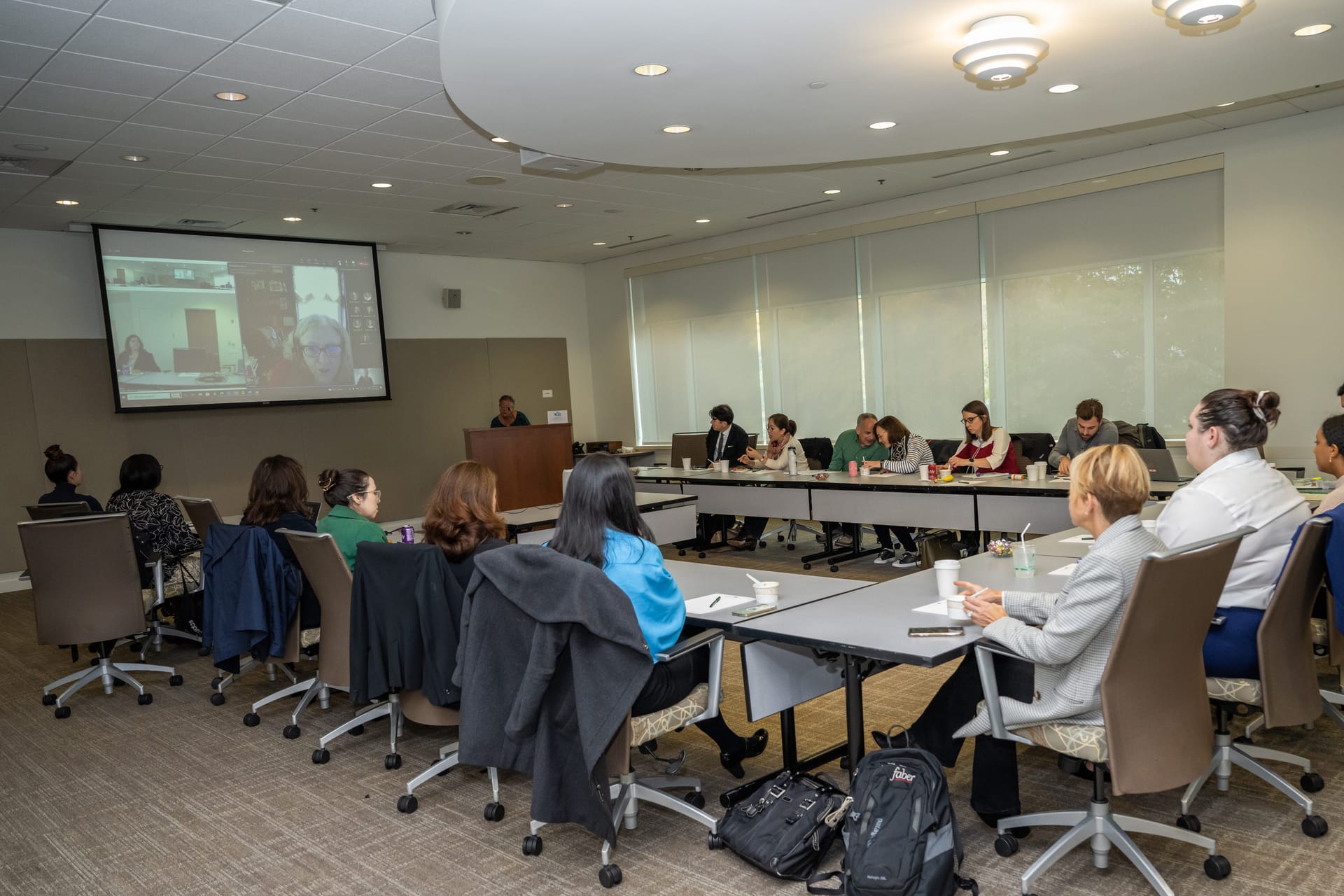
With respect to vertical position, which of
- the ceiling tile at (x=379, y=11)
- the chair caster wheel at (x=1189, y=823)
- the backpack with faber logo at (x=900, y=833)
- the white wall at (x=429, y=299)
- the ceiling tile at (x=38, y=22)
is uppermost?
the ceiling tile at (x=38, y=22)

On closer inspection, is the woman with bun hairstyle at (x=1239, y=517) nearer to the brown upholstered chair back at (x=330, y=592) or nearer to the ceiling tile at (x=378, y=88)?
the brown upholstered chair back at (x=330, y=592)

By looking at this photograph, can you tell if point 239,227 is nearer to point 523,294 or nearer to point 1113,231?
point 523,294

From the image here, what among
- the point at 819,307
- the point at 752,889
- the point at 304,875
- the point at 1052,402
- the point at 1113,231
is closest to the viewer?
the point at 752,889

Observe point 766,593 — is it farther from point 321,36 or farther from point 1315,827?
point 321,36

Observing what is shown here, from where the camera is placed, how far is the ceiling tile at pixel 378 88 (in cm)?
495

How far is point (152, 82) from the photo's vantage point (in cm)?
489

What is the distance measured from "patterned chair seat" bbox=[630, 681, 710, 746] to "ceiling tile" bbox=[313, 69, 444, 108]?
Result: 370cm

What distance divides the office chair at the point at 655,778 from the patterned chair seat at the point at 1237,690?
57.5 inches

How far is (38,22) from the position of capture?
13.4 ft

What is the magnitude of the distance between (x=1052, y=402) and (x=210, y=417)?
804 cm

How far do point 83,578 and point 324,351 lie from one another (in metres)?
5.29

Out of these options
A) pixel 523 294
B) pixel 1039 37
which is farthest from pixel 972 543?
pixel 523 294

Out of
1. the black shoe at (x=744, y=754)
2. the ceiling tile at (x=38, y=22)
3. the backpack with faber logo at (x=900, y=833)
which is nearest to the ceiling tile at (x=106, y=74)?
the ceiling tile at (x=38, y=22)

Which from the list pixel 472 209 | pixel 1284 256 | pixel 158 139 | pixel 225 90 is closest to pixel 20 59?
pixel 225 90
